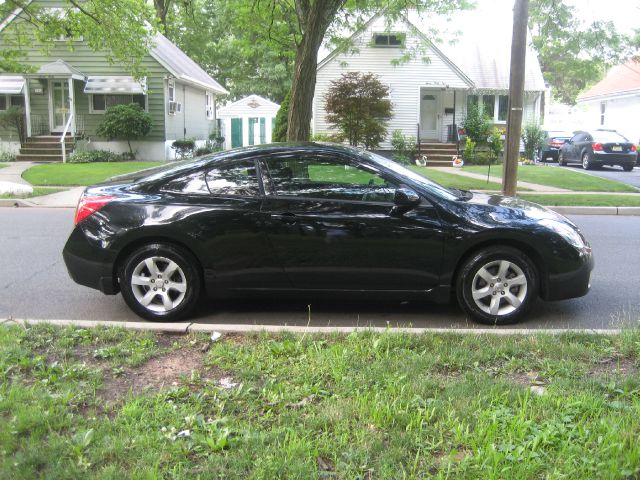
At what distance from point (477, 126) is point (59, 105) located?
18369 millimetres

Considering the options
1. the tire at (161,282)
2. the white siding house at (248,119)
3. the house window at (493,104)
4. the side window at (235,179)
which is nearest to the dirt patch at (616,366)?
the side window at (235,179)

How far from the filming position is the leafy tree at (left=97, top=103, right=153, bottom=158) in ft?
80.1

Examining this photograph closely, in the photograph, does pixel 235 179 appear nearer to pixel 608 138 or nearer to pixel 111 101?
pixel 608 138

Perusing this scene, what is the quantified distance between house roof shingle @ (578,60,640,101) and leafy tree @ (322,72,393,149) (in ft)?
55.8

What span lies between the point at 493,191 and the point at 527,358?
11252 mm

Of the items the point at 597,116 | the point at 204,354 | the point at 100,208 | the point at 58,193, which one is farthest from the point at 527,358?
the point at 597,116

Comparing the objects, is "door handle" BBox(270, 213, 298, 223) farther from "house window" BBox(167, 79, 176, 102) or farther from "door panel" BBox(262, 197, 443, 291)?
"house window" BBox(167, 79, 176, 102)

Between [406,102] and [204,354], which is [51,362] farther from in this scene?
[406,102]

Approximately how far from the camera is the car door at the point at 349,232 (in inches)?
203

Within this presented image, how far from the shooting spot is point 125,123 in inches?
961

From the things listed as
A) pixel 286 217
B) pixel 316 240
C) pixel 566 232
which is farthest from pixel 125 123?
pixel 566 232

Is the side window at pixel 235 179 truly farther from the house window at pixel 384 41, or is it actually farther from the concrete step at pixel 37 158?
the house window at pixel 384 41

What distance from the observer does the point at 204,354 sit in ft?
14.1

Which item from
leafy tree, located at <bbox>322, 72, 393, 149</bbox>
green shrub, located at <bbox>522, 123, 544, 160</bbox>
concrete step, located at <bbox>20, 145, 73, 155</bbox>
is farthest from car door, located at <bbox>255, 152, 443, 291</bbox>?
green shrub, located at <bbox>522, 123, 544, 160</bbox>
